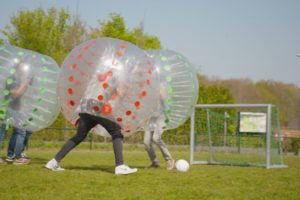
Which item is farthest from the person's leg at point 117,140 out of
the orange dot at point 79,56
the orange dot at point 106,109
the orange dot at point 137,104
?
the orange dot at point 79,56

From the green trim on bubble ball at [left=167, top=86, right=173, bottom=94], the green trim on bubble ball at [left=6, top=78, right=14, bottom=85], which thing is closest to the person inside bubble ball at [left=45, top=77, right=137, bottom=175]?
the green trim on bubble ball at [left=167, top=86, right=173, bottom=94]

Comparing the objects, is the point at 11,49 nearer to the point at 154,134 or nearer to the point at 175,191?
the point at 154,134

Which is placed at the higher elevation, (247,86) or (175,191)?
(247,86)

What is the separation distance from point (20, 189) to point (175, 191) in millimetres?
1919

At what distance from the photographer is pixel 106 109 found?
738 cm

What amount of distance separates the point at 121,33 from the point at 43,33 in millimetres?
4804

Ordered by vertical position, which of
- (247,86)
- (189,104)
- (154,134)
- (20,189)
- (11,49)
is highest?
(247,86)

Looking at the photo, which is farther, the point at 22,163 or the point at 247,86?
the point at 247,86

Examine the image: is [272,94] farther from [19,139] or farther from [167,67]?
[19,139]

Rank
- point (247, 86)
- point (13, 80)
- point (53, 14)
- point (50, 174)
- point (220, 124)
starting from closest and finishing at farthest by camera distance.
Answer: point (50, 174)
point (13, 80)
point (220, 124)
point (53, 14)
point (247, 86)

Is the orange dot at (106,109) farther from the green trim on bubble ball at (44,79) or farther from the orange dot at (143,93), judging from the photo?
the green trim on bubble ball at (44,79)

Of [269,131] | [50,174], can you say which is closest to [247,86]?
[269,131]

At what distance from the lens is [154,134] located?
9164 millimetres

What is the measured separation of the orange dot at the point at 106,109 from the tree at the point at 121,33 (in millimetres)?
21871
